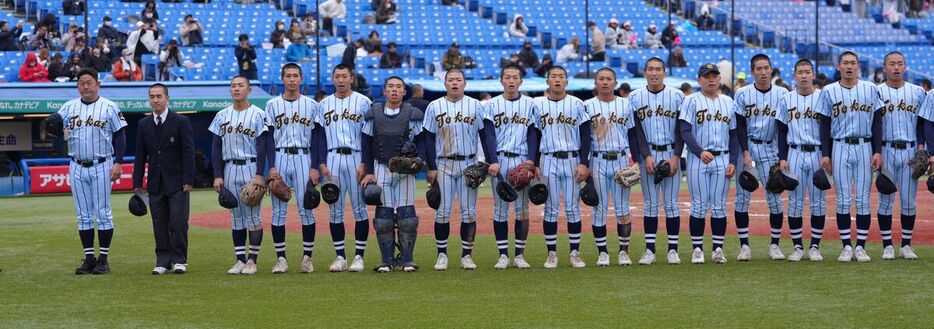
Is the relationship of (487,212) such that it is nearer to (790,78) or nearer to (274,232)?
(274,232)

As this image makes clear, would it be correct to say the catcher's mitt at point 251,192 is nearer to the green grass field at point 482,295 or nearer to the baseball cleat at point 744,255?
the green grass field at point 482,295

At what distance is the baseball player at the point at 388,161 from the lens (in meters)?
11.0

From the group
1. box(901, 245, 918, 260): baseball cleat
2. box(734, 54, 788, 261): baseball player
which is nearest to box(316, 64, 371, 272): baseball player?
box(734, 54, 788, 261): baseball player

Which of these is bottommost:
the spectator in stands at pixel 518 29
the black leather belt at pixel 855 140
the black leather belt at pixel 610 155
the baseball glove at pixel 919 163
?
the baseball glove at pixel 919 163

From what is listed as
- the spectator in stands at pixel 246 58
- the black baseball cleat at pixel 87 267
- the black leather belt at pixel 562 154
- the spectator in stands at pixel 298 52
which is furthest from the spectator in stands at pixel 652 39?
the black baseball cleat at pixel 87 267

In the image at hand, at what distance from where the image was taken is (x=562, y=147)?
11.2 meters

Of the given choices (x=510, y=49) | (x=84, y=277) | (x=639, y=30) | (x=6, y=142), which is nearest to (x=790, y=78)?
(x=639, y=30)

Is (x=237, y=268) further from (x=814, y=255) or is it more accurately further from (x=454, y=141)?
A: (x=814, y=255)

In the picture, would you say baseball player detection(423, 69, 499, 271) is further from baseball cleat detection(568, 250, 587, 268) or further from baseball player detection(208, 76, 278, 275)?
baseball player detection(208, 76, 278, 275)

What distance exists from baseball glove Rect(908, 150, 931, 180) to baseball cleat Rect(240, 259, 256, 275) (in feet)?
18.4

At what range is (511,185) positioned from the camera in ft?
36.2

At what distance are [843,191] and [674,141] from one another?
4.94 ft

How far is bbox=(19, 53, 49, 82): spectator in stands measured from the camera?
82.8 feet

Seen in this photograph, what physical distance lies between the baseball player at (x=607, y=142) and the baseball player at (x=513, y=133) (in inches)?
20.8
